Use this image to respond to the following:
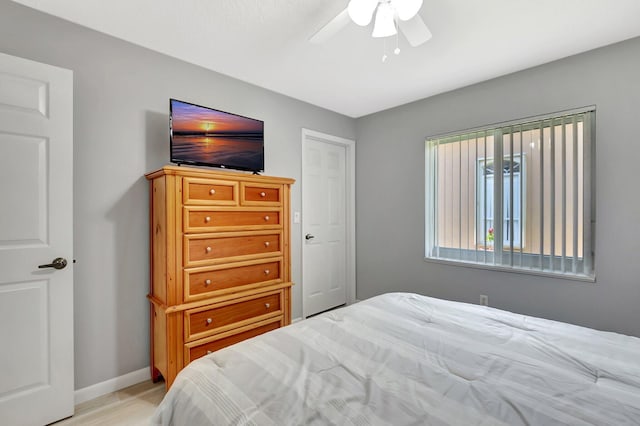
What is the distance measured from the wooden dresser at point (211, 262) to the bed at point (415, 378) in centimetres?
86

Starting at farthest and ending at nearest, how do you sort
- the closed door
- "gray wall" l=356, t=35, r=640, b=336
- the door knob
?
1. the closed door
2. "gray wall" l=356, t=35, r=640, b=336
3. the door knob

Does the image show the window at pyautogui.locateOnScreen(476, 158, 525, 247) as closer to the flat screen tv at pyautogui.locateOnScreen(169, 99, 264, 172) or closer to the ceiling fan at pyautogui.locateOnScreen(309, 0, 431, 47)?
the ceiling fan at pyautogui.locateOnScreen(309, 0, 431, 47)

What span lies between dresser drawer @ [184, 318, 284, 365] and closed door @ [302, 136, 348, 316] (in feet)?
3.25

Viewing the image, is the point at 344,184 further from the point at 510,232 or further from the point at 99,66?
the point at 99,66

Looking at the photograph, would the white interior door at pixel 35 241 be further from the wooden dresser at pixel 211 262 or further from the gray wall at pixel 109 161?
the wooden dresser at pixel 211 262

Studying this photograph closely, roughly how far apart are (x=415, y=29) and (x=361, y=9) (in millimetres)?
392

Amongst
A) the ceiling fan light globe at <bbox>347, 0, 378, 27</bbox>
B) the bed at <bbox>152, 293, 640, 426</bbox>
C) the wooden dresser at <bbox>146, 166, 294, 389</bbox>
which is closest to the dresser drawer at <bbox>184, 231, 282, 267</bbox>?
the wooden dresser at <bbox>146, 166, 294, 389</bbox>

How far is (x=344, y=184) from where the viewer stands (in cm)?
395

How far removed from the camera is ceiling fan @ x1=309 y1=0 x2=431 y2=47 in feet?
4.82

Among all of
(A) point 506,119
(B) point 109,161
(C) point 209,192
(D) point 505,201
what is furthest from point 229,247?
(A) point 506,119

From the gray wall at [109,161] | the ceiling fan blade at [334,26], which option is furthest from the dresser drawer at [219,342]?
the ceiling fan blade at [334,26]

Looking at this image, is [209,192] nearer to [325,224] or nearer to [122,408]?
→ [122,408]

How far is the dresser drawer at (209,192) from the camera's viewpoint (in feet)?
6.59

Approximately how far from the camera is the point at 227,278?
220cm
